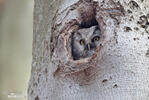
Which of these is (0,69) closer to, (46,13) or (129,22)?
(46,13)

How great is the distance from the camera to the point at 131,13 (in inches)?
28.9

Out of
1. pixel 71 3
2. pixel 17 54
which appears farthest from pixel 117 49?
pixel 17 54

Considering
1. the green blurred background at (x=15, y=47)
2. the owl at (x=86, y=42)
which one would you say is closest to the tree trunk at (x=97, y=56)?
the owl at (x=86, y=42)

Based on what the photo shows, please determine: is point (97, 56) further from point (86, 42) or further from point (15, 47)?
point (15, 47)

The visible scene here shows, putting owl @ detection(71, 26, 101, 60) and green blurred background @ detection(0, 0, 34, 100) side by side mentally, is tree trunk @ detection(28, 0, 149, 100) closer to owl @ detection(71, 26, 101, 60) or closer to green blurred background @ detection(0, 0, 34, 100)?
owl @ detection(71, 26, 101, 60)

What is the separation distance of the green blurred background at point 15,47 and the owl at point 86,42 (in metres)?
0.56

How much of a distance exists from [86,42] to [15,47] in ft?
2.14

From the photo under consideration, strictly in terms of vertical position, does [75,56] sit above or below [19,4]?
below

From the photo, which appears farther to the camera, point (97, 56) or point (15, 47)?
point (15, 47)

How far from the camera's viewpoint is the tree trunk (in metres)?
0.67

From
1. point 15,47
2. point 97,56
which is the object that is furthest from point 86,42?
point 15,47

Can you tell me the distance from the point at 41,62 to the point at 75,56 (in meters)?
0.10

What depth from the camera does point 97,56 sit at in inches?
27.3

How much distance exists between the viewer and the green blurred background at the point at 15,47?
4.26 feet
